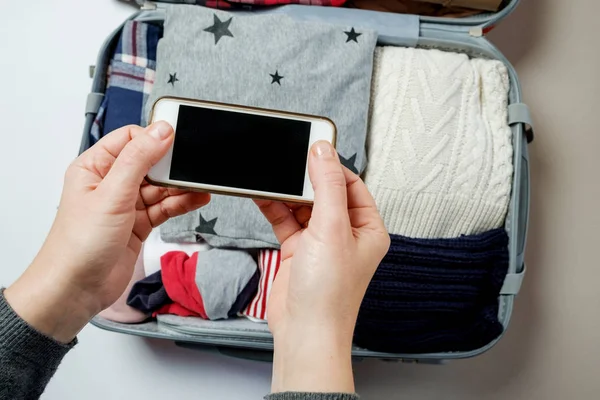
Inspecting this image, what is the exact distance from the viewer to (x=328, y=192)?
0.47m

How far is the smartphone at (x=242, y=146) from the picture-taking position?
0.51 metres

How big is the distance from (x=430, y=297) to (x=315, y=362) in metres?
0.33

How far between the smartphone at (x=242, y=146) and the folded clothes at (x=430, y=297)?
266 mm

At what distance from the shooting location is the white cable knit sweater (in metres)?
0.74

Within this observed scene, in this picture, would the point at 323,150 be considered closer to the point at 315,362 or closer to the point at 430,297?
the point at 315,362

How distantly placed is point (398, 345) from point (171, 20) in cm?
59

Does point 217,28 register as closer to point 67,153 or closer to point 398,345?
point 67,153

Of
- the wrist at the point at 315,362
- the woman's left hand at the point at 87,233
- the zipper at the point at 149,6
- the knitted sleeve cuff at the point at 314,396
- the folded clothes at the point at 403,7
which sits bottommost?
the knitted sleeve cuff at the point at 314,396

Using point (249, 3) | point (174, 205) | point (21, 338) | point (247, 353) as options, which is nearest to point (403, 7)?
point (249, 3)

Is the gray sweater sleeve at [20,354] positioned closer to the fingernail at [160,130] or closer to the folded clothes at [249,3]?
the fingernail at [160,130]

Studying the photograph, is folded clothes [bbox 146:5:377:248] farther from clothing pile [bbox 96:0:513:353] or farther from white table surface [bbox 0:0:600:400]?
white table surface [bbox 0:0:600:400]

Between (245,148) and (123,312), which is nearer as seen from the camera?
(245,148)

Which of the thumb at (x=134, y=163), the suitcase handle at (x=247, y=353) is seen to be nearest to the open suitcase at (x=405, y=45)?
the suitcase handle at (x=247, y=353)

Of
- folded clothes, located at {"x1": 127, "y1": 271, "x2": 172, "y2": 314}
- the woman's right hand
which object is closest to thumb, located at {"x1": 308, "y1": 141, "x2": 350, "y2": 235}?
the woman's right hand
